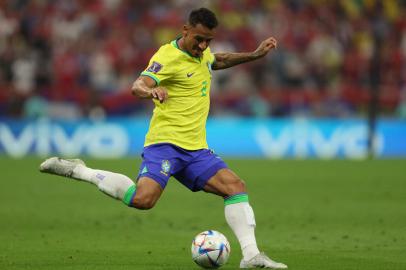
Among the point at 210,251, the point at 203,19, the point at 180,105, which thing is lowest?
the point at 210,251

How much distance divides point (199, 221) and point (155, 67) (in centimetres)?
465

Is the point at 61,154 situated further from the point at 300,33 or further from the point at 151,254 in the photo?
the point at 151,254

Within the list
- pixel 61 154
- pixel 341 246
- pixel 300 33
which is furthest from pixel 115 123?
pixel 341 246

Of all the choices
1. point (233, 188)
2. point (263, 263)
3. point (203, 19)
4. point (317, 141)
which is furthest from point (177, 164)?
point (317, 141)

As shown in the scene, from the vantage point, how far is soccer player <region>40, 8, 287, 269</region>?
823 cm

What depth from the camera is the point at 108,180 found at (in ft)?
27.6

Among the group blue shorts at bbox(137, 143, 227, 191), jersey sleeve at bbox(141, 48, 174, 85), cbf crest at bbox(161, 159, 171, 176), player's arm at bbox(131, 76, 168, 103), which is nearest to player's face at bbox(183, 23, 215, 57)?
jersey sleeve at bbox(141, 48, 174, 85)

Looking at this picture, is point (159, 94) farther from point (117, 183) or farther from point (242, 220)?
point (242, 220)

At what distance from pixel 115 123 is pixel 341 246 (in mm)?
14691

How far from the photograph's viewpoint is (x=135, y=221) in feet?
41.8

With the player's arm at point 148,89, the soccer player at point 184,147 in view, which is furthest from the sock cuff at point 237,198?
the player's arm at point 148,89

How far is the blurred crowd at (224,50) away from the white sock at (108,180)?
1557 cm

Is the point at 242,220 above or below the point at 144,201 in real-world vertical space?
below

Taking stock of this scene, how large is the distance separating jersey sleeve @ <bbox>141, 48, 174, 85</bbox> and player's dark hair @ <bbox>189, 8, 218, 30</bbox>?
420 mm
